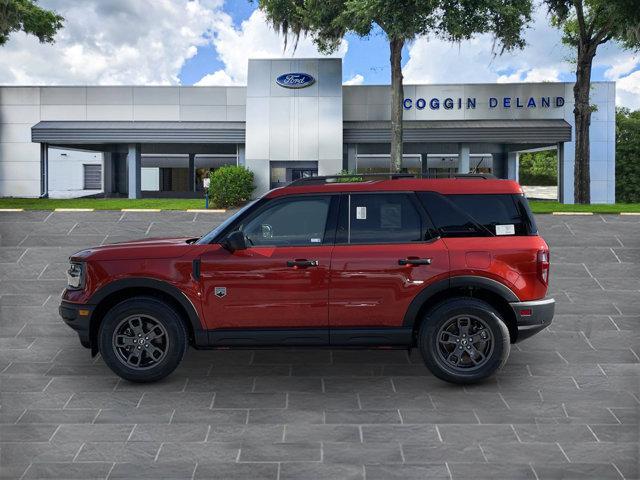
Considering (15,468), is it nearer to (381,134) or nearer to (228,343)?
(228,343)

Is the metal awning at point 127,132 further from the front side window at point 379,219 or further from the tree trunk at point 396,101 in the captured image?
the front side window at point 379,219

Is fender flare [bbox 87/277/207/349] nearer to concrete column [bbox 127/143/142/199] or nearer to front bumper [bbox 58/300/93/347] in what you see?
front bumper [bbox 58/300/93/347]

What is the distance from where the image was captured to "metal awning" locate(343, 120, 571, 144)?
34438 mm

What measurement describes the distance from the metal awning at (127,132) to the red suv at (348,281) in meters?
29.1

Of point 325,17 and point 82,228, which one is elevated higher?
point 325,17

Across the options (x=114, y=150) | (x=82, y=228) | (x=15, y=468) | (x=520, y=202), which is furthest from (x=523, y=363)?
(x=114, y=150)

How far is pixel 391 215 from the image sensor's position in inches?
280

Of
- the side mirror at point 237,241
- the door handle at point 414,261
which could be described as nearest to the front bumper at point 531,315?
the door handle at point 414,261

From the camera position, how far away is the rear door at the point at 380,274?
6875mm

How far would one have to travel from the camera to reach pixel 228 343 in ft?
23.0

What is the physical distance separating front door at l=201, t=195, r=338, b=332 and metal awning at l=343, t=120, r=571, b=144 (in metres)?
27.9

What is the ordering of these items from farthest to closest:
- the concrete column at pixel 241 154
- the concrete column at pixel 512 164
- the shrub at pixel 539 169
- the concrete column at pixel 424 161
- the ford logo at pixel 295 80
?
1. the shrub at pixel 539 169
2. the concrete column at pixel 512 164
3. the concrete column at pixel 424 161
4. the concrete column at pixel 241 154
5. the ford logo at pixel 295 80

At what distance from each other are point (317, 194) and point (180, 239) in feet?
5.60

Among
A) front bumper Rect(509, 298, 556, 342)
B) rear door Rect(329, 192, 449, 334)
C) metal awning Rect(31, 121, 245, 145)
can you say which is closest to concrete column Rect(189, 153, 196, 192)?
metal awning Rect(31, 121, 245, 145)
